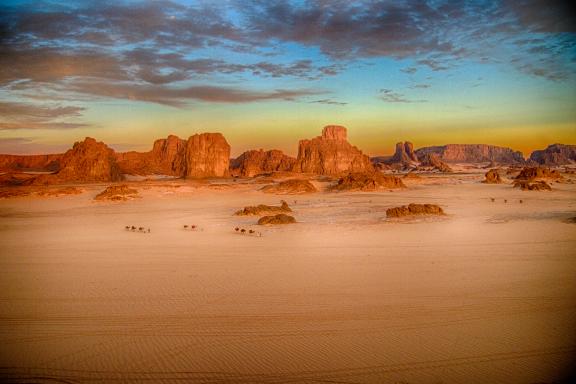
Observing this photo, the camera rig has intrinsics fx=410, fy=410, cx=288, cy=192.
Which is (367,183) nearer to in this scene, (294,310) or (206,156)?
(294,310)

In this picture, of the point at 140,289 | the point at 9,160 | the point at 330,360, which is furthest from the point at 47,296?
the point at 9,160

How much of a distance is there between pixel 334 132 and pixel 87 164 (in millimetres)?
70268

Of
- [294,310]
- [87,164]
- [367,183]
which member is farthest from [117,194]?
[87,164]

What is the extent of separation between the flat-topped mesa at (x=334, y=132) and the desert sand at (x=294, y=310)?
A: 10184cm

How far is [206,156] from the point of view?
77.2 metres

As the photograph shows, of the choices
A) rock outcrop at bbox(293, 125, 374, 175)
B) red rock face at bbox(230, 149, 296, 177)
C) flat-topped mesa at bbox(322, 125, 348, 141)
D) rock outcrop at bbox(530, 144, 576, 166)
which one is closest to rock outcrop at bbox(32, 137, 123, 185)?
red rock face at bbox(230, 149, 296, 177)

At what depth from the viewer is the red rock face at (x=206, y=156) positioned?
76500mm

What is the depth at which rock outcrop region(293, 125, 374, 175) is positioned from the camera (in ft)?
309

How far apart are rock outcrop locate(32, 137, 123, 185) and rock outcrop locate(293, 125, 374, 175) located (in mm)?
45546

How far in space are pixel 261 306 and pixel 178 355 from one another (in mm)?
1742

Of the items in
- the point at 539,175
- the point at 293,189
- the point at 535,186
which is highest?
the point at 539,175

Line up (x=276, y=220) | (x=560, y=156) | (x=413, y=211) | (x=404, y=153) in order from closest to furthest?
(x=276, y=220) → (x=413, y=211) → (x=560, y=156) → (x=404, y=153)

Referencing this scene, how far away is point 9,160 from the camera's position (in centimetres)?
9744

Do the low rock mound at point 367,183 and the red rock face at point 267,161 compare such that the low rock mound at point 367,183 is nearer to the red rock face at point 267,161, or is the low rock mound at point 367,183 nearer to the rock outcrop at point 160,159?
the rock outcrop at point 160,159
